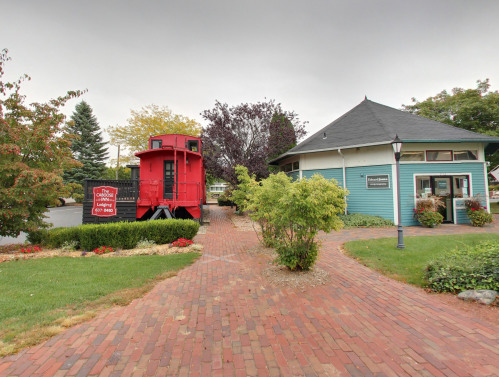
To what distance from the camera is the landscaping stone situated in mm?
3502

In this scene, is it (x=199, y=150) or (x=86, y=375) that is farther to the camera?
(x=199, y=150)

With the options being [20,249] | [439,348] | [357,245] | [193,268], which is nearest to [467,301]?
[439,348]

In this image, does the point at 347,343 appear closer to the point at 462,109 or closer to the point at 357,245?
the point at 357,245

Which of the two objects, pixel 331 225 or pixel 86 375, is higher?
pixel 331 225

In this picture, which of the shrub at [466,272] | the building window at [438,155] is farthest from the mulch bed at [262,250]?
the building window at [438,155]

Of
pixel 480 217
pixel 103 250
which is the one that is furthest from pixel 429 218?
pixel 103 250

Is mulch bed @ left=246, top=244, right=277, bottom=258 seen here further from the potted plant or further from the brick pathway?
the potted plant

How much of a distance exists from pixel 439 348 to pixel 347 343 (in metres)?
0.94

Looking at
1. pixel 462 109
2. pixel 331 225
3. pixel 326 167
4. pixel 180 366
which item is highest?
pixel 462 109

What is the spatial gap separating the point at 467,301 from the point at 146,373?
4.47 m

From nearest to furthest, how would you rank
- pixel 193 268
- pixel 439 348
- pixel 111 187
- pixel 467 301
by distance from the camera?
1. pixel 439 348
2. pixel 467 301
3. pixel 193 268
4. pixel 111 187

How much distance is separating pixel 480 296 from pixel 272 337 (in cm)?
328

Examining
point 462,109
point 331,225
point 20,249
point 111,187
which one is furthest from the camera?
point 462,109

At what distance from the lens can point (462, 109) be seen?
16797mm
